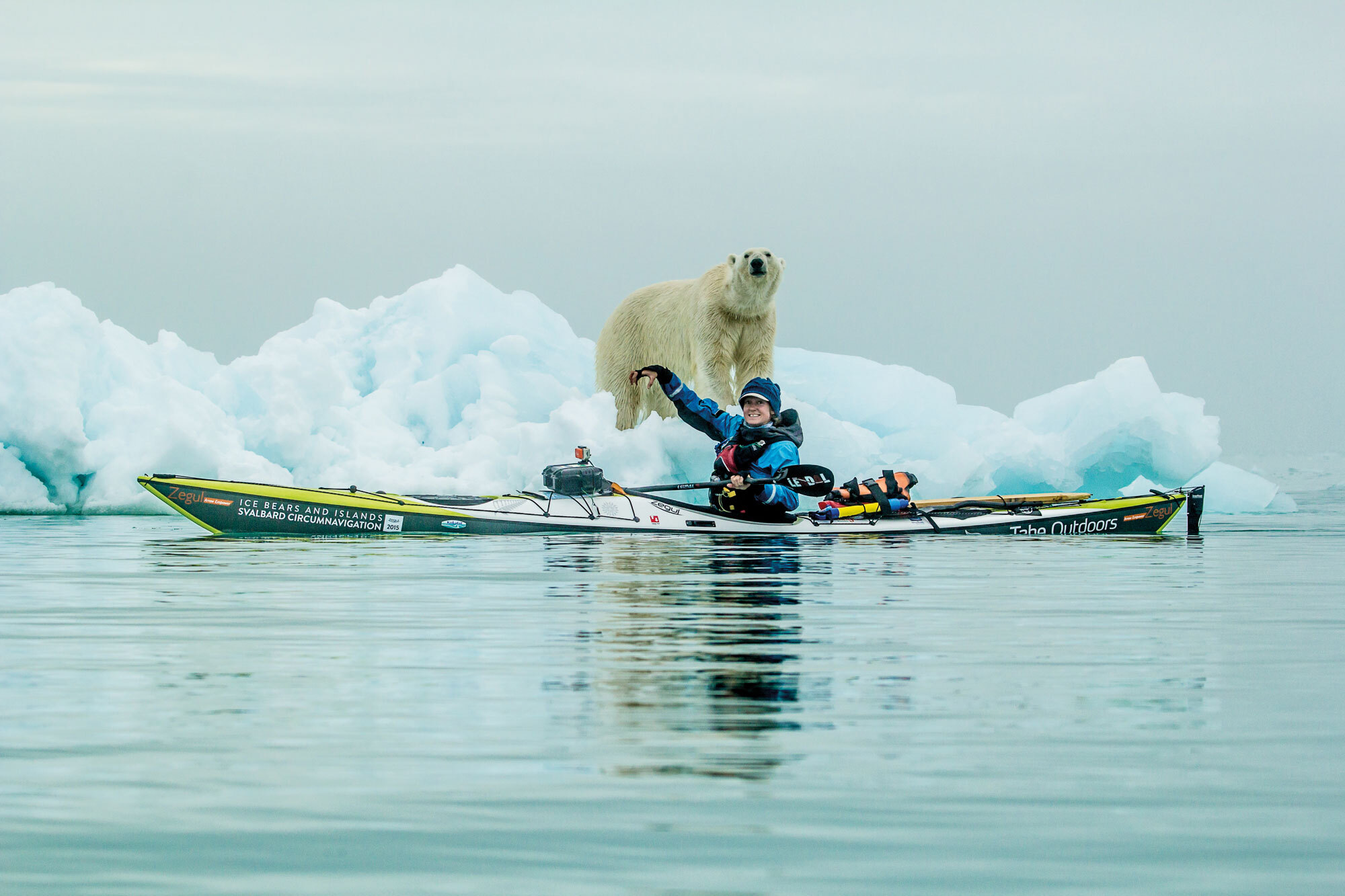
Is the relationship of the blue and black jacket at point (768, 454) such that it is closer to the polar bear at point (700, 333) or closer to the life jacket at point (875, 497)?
the life jacket at point (875, 497)

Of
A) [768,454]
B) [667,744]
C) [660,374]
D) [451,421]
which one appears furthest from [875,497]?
[451,421]

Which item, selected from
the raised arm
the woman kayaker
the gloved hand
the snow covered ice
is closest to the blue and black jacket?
the woman kayaker

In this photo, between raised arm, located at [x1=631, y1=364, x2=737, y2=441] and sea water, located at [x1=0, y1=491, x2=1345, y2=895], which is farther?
raised arm, located at [x1=631, y1=364, x2=737, y2=441]

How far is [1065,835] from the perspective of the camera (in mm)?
2588

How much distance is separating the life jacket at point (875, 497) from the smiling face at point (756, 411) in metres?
1.04

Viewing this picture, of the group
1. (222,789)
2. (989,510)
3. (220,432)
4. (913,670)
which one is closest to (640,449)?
(989,510)

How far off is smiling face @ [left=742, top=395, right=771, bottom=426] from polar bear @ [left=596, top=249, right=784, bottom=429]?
4177mm

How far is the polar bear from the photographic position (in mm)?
16203

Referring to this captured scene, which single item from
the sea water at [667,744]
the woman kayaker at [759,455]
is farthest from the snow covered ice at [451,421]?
the sea water at [667,744]

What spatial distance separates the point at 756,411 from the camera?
38.9 feet

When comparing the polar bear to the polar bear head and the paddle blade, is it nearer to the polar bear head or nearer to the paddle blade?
the polar bear head

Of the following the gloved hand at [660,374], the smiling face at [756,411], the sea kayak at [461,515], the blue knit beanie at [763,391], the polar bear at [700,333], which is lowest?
the sea kayak at [461,515]

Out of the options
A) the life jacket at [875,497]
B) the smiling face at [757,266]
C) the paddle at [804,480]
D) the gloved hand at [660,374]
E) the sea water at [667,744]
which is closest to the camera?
the sea water at [667,744]

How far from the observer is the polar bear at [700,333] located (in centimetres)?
1620
